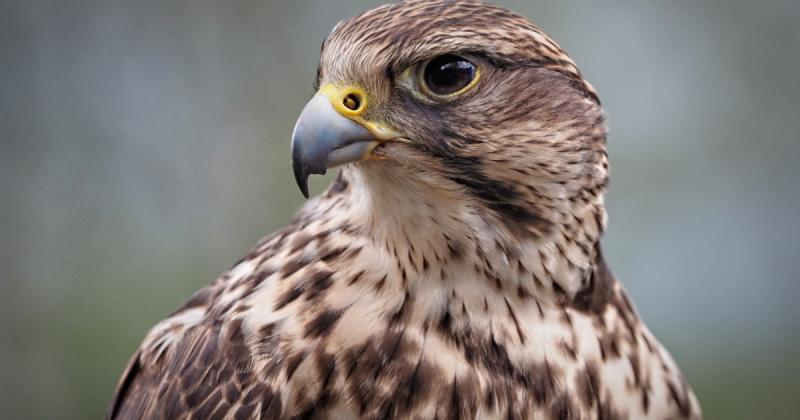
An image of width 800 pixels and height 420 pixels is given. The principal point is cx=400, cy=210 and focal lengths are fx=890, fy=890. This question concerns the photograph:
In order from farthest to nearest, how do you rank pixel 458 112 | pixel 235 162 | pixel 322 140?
1. pixel 235 162
2. pixel 458 112
3. pixel 322 140

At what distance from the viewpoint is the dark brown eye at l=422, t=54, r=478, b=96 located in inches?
52.9

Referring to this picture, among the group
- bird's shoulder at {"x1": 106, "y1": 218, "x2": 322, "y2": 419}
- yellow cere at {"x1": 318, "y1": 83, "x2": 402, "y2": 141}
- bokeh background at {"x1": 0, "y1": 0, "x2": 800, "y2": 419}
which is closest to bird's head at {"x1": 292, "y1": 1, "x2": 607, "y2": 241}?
yellow cere at {"x1": 318, "y1": 83, "x2": 402, "y2": 141}

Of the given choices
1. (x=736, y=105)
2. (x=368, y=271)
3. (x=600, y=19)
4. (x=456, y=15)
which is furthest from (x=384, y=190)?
(x=736, y=105)

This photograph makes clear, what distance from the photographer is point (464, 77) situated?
1.37 metres

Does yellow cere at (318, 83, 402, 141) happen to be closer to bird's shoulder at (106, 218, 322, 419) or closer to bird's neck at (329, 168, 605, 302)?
bird's neck at (329, 168, 605, 302)

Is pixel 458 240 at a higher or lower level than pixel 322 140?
lower

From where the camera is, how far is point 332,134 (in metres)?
1.27

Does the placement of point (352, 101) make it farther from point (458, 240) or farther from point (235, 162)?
point (235, 162)

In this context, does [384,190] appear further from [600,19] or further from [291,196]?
[600,19]

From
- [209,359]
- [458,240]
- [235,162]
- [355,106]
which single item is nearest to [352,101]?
[355,106]

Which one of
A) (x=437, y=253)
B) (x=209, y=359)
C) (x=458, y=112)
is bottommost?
(x=209, y=359)

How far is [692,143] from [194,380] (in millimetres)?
3548

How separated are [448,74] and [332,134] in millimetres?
213

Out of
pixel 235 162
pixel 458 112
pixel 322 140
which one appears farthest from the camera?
pixel 235 162
